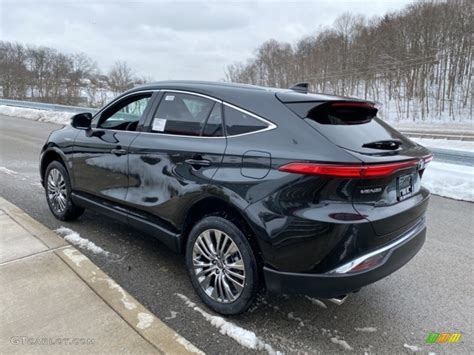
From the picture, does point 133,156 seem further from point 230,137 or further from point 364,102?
point 364,102

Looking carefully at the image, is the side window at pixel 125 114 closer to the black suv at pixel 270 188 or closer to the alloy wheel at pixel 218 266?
the black suv at pixel 270 188

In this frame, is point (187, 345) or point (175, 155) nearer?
point (187, 345)

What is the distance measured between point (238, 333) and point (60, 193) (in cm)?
309

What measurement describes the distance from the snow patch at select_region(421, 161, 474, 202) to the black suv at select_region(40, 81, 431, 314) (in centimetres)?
437

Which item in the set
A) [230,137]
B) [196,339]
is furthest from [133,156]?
[196,339]

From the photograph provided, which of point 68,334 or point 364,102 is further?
point 364,102

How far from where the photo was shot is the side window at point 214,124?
2.75m

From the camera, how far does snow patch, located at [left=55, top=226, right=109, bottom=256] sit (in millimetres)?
3736

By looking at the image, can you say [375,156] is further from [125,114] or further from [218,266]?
[125,114]

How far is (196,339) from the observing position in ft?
8.05

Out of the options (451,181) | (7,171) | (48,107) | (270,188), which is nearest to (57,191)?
(270,188)

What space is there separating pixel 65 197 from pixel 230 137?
9.07 feet

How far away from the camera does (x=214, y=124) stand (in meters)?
2.80

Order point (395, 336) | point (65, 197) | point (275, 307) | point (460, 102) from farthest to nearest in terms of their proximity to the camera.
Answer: point (460, 102) → point (65, 197) → point (275, 307) → point (395, 336)
